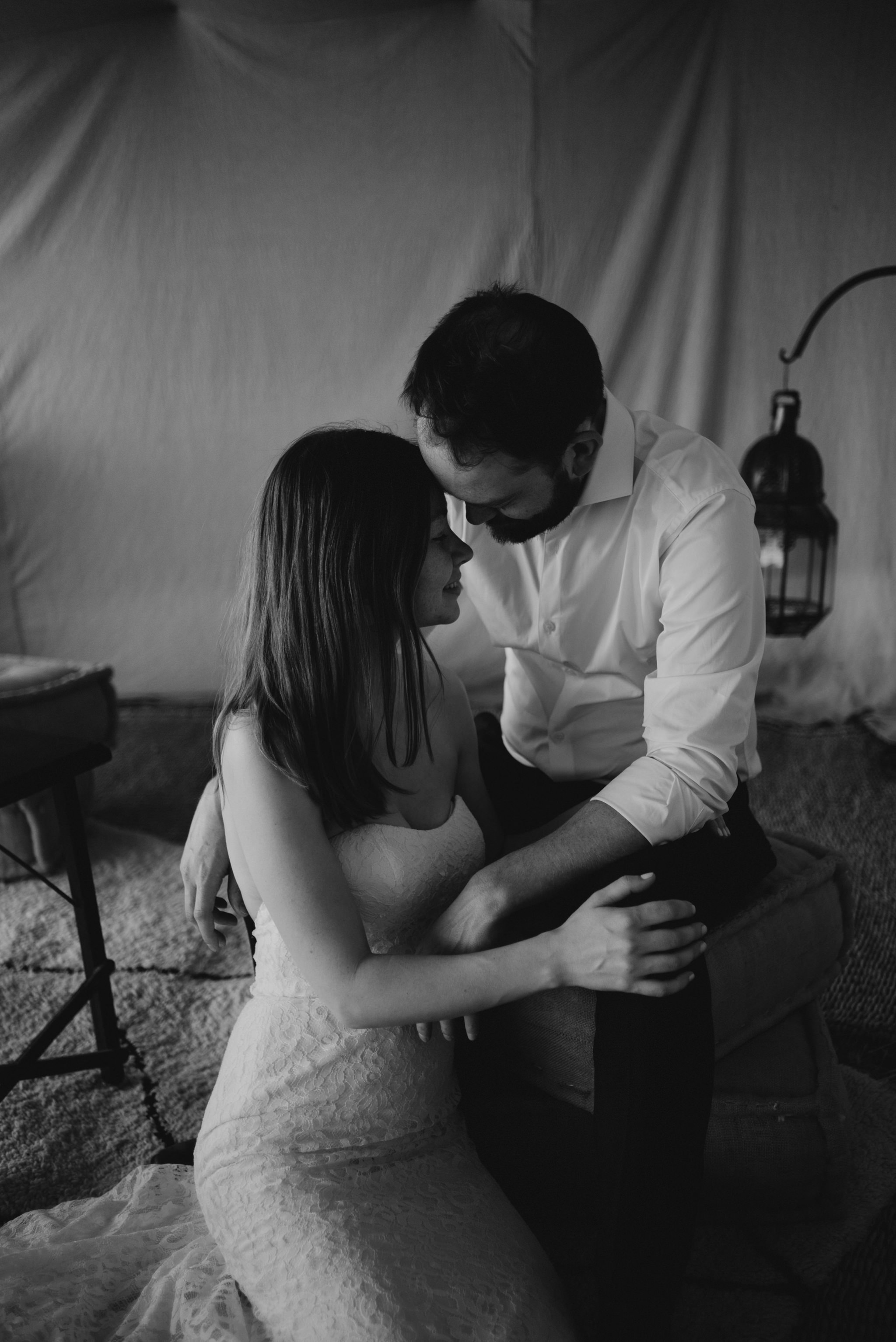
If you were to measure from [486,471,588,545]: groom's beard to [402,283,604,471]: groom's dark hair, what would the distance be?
0.09m

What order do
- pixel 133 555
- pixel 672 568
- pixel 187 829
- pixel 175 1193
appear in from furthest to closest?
pixel 133 555 → pixel 187 829 → pixel 672 568 → pixel 175 1193

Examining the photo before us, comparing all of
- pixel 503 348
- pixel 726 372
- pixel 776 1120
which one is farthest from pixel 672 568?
pixel 726 372

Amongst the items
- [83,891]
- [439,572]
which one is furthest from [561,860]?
[83,891]

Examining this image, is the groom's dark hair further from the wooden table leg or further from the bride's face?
the wooden table leg

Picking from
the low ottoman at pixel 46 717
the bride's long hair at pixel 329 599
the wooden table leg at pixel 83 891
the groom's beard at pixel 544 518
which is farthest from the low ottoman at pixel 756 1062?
the low ottoman at pixel 46 717

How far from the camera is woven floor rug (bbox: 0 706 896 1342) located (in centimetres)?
126

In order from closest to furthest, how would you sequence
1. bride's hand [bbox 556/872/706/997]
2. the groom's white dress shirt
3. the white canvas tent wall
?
bride's hand [bbox 556/872/706/997] < the groom's white dress shirt < the white canvas tent wall

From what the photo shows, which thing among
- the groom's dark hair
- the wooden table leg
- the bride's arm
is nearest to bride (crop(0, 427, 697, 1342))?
the bride's arm

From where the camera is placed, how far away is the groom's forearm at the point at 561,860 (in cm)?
119

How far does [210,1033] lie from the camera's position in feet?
6.02

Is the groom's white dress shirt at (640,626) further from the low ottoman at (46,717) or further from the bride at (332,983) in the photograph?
the low ottoman at (46,717)

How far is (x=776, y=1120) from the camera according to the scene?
51.8 inches

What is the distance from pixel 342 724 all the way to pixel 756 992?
0.67 metres

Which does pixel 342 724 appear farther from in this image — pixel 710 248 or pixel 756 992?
pixel 710 248
